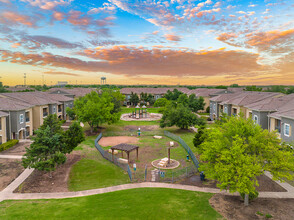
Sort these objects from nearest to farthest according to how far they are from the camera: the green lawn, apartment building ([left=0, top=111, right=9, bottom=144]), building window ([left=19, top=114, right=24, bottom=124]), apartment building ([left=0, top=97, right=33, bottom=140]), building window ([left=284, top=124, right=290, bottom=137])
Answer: the green lawn → building window ([left=284, top=124, right=290, bottom=137]) → apartment building ([left=0, top=111, right=9, bottom=144]) → apartment building ([left=0, top=97, right=33, bottom=140]) → building window ([left=19, top=114, right=24, bottom=124])

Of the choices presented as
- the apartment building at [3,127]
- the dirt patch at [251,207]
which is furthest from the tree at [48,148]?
the dirt patch at [251,207]

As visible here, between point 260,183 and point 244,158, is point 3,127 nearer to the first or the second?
point 244,158

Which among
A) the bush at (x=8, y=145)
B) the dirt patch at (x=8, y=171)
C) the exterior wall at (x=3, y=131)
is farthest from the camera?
the exterior wall at (x=3, y=131)

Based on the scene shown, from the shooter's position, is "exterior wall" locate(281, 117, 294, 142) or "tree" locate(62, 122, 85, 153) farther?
"tree" locate(62, 122, 85, 153)

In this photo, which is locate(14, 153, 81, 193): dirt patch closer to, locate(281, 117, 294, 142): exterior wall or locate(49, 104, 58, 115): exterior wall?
locate(281, 117, 294, 142): exterior wall

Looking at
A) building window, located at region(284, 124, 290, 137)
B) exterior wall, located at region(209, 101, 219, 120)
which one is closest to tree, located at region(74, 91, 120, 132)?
exterior wall, located at region(209, 101, 219, 120)

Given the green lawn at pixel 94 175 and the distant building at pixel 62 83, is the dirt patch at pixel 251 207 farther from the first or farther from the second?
the distant building at pixel 62 83

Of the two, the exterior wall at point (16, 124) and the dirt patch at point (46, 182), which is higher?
the exterior wall at point (16, 124)
